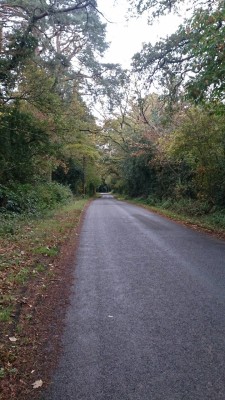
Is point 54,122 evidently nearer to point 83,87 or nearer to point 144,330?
point 83,87

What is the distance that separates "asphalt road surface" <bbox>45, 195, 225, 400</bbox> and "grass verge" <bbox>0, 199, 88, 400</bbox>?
376 mm

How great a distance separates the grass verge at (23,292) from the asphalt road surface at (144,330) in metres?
0.38

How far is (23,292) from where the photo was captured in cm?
579

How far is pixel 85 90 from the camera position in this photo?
2261cm

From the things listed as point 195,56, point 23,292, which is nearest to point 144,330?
point 23,292

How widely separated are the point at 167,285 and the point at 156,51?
32.4 ft

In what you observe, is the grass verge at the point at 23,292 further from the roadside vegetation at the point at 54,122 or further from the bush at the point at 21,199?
the bush at the point at 21,199

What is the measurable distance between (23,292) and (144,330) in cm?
241

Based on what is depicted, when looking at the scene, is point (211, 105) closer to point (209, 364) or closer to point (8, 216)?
point (8, 216)

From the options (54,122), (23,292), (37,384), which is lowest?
(37,384)

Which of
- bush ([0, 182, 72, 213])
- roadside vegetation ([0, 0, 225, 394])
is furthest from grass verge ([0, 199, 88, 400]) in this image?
bush ([0, 182, 72, 213])

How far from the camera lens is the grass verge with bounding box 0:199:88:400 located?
3410 millimetres

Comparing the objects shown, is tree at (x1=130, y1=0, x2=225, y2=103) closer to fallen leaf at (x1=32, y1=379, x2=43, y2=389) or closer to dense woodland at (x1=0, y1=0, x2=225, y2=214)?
dense woodland at (x1=0, y1=0, x2=225, y2=214)

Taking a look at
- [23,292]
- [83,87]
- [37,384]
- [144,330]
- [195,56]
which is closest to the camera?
[37,384]
